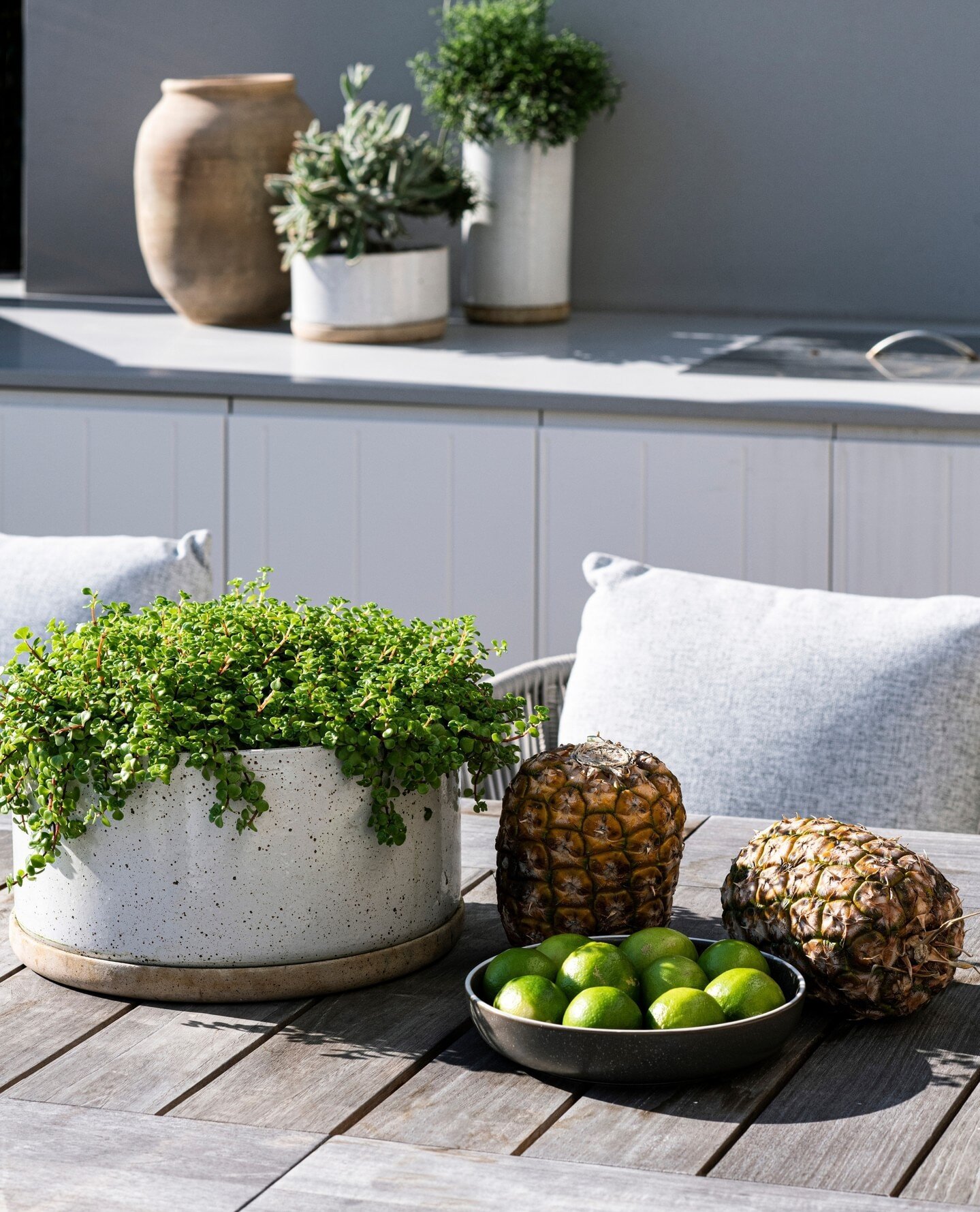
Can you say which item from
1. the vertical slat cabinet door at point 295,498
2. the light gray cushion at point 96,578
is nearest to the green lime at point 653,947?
the light gray cushion at point 96,578

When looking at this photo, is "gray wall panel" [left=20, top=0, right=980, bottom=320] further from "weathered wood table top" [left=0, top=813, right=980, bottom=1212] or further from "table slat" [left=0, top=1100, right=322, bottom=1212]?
"table slat" [left=0, top=1100, right=322, bottom=1212]

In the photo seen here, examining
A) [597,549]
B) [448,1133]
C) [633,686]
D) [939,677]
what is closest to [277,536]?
[597,549]

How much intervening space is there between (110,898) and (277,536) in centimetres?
179

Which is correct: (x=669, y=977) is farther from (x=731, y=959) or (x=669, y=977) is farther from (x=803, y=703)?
(x=803, y=703)

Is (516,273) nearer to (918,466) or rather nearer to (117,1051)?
(918,466)

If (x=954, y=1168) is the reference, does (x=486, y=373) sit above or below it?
above

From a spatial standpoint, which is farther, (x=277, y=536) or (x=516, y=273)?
(x=516, y=273)

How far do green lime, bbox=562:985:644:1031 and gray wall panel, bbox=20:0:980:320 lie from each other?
2887mm

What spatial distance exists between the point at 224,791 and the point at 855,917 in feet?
1.23

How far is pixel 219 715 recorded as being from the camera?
1.06 m

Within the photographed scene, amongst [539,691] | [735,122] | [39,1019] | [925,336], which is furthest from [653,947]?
[735,122]

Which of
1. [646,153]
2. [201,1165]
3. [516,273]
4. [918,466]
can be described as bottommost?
[201,1165]

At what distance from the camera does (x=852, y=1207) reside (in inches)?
33.7

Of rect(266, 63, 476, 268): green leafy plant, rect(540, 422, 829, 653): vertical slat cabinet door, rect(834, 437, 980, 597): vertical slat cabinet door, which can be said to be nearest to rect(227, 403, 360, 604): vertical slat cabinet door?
rect(540, 422, 829, 653): vertical slat cabinet door
